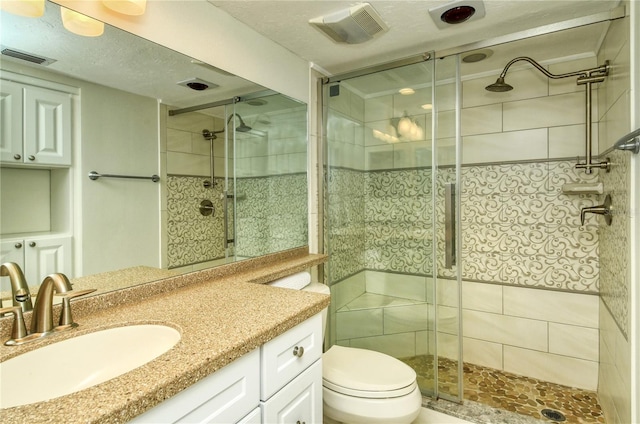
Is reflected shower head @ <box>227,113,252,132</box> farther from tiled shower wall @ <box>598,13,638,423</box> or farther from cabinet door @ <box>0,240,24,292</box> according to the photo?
tiled shower wall @ <box>598,13,638,423</box>

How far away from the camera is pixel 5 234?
947 mm

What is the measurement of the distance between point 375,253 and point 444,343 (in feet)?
2.22

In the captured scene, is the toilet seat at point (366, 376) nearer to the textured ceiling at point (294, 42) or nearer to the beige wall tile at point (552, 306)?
the beige wall tile at point (552, 306)

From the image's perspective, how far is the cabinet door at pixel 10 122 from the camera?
3.07 ft

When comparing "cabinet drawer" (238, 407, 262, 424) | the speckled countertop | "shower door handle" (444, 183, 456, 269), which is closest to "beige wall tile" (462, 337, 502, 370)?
"shower door handle" (444, 183, 456, 269)

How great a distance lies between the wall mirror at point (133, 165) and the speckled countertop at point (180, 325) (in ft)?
0.31

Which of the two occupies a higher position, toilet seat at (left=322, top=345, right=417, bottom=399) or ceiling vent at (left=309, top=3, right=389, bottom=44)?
ceiling vent at (left=309, top=3, right=389, bottom=44)

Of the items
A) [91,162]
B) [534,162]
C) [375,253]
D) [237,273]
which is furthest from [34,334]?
[534,162]

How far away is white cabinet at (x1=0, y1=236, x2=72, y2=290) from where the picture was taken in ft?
3.14

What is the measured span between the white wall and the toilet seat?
1.50 metres

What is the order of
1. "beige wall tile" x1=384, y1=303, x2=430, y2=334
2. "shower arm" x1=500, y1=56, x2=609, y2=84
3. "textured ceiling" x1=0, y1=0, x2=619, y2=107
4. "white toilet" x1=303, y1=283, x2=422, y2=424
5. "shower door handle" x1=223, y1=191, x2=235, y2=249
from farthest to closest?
"beige wall tile" x1=384, y1=303, x2=430, y2=334 < "shower arm" x1=500, y1=56, x2=609, y2=84 < "shower door handle" x1=223, y1=191, x2=235, y2=249 < "white toilet" x1=303, y1=283, x2=422, y2=424 < "textured ceiling" x1=0, y1=0, x2=619, y2=107

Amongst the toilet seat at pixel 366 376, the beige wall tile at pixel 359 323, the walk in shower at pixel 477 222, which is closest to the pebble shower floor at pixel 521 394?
the walk in shower at pixel 477 222

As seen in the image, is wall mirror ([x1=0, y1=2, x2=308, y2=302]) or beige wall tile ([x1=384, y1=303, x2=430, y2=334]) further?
beige wall tile ([x1=384, y1=303, x2=430, y2=334])

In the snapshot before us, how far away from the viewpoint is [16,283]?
2.88 ft
